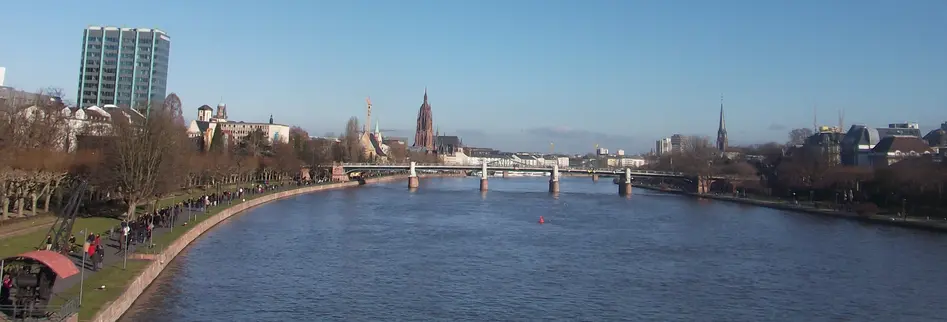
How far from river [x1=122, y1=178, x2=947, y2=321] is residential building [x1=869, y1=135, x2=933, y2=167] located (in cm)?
3232

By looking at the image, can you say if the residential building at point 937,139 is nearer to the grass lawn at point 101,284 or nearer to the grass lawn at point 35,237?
the grass lawn at point 35,237

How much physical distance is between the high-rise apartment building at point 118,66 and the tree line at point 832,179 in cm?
9292

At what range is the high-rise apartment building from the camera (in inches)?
5217

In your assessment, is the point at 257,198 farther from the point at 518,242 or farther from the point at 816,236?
the point at 816,236

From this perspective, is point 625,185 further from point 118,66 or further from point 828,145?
point 118,66

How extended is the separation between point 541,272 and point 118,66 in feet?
409

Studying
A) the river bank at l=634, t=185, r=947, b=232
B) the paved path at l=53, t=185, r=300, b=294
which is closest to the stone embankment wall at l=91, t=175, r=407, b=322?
the paved path at l=53, t=185, r=300, b=294

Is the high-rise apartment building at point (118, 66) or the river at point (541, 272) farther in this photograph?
the high-rise apartment building at point (118, 66)

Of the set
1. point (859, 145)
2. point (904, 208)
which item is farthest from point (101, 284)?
point (859, 145)

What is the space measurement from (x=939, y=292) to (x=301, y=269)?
886 inches

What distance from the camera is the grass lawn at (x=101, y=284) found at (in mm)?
16094

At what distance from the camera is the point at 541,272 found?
28.3 m

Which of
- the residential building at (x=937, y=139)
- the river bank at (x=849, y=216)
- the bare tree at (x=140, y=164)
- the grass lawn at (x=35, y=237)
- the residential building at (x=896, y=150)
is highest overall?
the residential building at (x=937, y=139)

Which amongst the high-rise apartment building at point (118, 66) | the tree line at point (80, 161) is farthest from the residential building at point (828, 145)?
the high-rise apartment building at point (118, 66)
